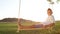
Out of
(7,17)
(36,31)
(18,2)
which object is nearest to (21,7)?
(18,2)

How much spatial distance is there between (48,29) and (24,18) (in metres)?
0.25

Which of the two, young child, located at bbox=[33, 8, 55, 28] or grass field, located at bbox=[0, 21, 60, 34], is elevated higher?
young child, located at bbox=[33, 8, 55, 28]

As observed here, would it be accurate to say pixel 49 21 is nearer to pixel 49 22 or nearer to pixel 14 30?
pixel 49 22

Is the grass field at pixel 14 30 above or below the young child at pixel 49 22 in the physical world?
below

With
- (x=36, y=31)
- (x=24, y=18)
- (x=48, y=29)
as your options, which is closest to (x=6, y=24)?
(x=24, y=18)

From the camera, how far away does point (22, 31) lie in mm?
1507

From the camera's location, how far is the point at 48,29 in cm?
152

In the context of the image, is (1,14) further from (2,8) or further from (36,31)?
(36,31)

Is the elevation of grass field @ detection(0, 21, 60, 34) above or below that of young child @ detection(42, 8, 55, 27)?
below

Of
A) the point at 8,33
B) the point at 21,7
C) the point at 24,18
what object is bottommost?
the point at 8,33

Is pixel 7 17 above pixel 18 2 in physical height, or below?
below

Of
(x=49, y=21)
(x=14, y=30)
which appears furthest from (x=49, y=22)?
Result: (x=14, y=30)

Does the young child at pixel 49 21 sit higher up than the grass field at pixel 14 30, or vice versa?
the young child at pixel 49 21

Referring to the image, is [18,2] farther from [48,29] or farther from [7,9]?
[48,29]
